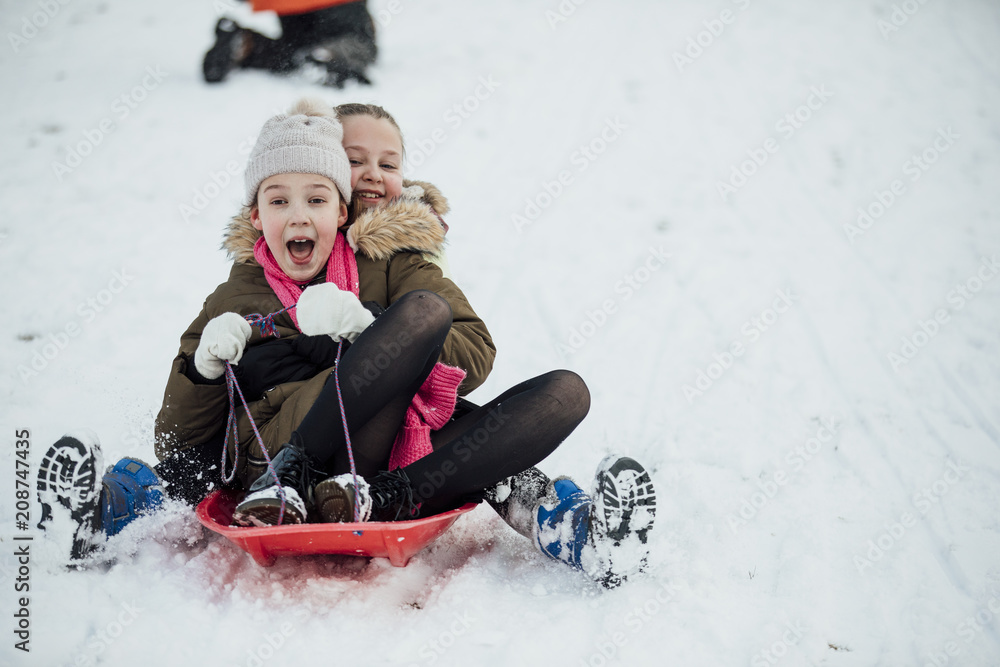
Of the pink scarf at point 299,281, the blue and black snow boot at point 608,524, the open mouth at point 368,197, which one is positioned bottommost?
the blue and black snow boot at point 608,524

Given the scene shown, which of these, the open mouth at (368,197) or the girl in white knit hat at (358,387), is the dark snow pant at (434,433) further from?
the open mouth at (368,197)

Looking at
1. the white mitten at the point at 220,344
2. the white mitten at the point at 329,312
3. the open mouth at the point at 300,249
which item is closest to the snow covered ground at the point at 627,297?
the white mitten at the point at 220,344

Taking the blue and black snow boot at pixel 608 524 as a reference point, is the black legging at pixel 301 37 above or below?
above

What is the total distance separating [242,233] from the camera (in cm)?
200

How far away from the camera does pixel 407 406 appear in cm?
163

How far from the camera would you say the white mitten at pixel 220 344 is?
160 cm

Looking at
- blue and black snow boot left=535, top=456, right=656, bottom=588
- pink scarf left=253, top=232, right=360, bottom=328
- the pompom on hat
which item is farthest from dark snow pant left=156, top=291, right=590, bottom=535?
the pompom on hat

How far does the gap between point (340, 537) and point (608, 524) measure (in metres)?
0.57

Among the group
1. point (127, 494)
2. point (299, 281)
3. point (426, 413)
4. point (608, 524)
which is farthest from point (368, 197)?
point (608, 524)

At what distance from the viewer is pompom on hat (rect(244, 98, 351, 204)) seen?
1.91 meters

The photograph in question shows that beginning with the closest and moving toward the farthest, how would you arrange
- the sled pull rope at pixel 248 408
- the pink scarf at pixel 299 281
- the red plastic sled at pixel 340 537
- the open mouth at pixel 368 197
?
1. the red plastic sled at pixel 340 537
2. the sled pull rope at pixel 248 408
3. the pink scarf at pixel 299 281
4. the open mouth at pixel 368 197

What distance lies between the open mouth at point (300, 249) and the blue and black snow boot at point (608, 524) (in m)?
0.90

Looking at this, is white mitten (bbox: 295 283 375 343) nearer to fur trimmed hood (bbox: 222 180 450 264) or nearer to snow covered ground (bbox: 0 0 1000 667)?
fur trimmed hood (bbox: 222 180 450 264)

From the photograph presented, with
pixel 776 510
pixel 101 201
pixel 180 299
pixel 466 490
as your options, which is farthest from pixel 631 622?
pixel 101 201
